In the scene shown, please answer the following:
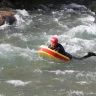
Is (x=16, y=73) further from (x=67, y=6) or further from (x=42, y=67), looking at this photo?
(x=67, y=6)

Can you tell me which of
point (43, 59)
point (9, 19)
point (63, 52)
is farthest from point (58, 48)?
point (9, 19)

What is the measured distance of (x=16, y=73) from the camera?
10211 millimetres

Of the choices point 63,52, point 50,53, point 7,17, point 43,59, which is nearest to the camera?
point 50,53

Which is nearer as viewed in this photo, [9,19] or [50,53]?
[50,53]

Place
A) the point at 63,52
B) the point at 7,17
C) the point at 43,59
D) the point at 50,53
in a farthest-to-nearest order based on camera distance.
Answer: the point at 7,17, the point at 43,59, the point at 63,52, the point at 50,53

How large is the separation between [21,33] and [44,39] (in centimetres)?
130

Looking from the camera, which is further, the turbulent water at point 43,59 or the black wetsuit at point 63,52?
the black wetsuit at point 63,52

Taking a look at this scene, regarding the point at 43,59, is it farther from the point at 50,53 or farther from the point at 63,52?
the point at 63,52

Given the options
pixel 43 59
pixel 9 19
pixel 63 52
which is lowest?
pixel 9 19

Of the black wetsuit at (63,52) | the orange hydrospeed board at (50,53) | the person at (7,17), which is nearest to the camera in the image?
the orange hydrospeed board at (50,53)

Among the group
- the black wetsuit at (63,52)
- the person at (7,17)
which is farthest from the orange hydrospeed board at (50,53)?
the person at (7,17)

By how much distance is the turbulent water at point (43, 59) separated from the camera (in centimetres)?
928

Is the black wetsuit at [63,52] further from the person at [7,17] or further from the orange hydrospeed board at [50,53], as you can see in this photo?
the person at [7,17]

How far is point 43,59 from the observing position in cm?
1134
